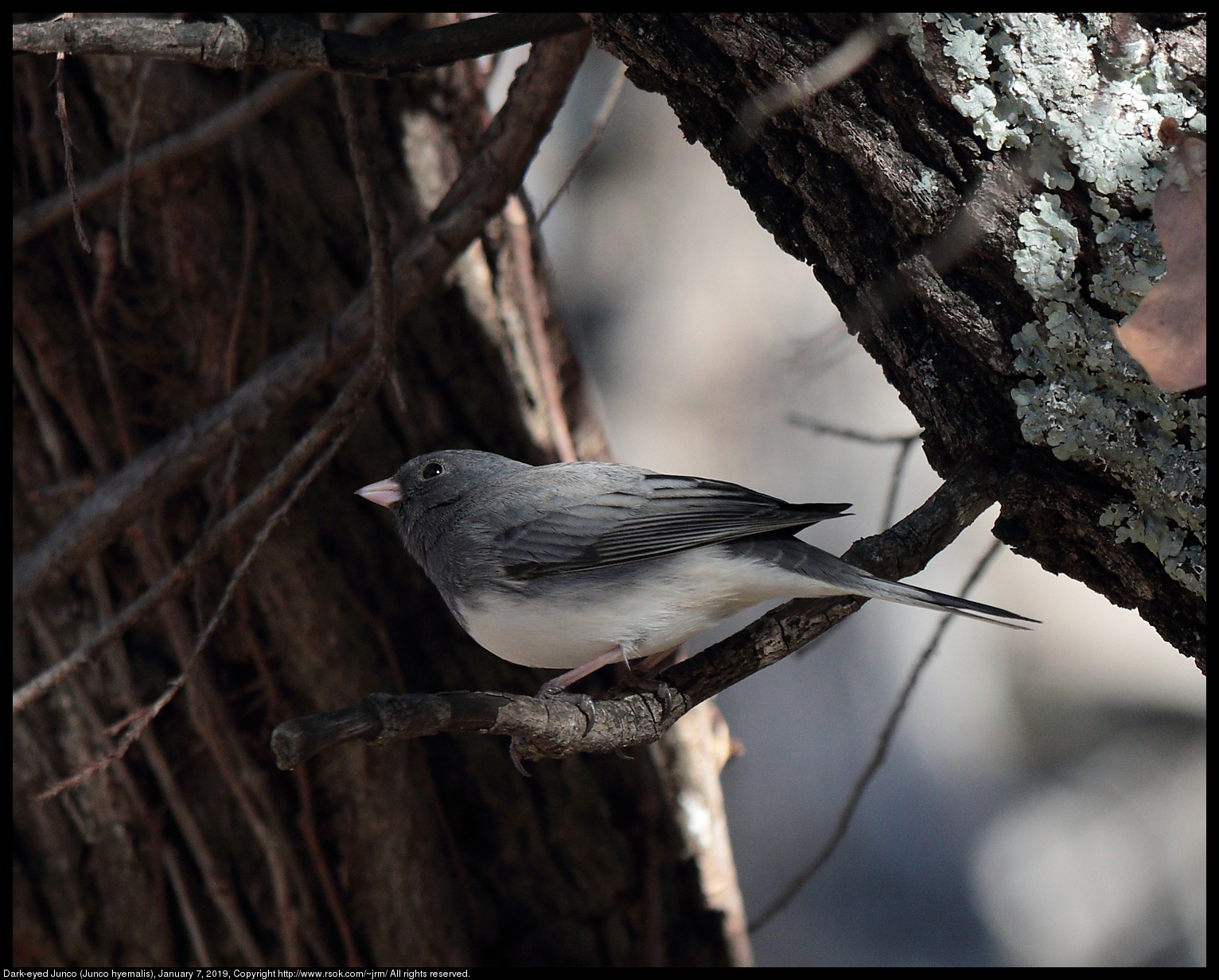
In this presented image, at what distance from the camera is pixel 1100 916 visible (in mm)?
4812

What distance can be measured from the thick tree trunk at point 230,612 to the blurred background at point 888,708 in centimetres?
207

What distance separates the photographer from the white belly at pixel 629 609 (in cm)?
184

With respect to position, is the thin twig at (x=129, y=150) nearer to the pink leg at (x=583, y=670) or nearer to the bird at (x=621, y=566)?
the bird at (x=621, y=566)

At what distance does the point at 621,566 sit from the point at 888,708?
3.75m

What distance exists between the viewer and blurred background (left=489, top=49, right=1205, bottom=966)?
194 inches

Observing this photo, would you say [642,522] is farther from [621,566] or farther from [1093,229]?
[1093,229]

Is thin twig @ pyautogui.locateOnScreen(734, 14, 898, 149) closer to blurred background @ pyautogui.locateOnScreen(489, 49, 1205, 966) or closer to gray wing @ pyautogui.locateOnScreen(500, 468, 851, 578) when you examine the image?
gray wing @ pyautogui.locateOnScreen(500, 468, 851, 578)

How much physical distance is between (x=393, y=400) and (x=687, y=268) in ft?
11.2

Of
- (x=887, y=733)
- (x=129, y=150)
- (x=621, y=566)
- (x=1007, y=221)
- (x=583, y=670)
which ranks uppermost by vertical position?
(x=129, y=150)

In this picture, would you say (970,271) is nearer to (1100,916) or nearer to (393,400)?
(393,400)

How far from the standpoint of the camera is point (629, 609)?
185 cm

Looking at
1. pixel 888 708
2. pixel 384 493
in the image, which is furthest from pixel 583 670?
pixel 888 708

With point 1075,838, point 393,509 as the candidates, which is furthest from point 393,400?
point 1075,838

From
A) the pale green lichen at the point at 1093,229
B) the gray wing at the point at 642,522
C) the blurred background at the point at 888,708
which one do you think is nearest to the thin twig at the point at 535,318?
the gray wing at the point at 642,522
